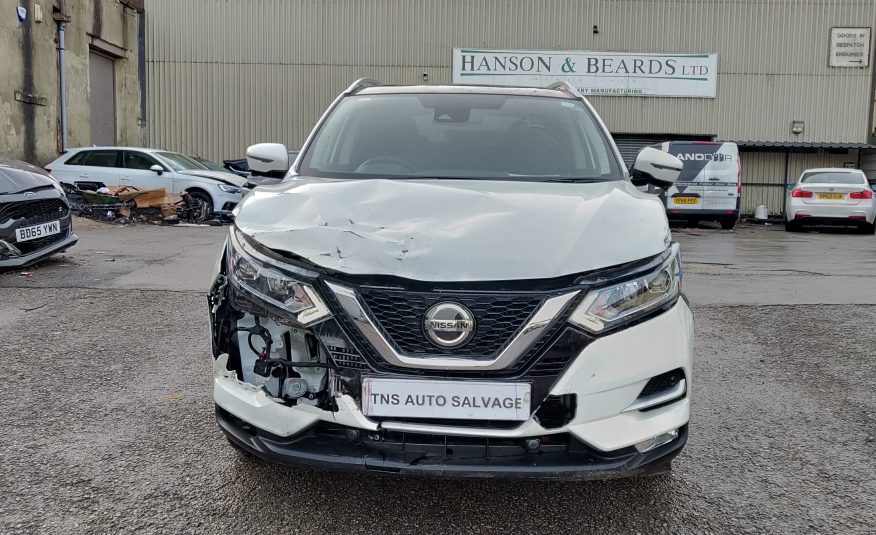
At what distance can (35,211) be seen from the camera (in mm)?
6824

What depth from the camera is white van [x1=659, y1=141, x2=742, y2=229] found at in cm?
1434

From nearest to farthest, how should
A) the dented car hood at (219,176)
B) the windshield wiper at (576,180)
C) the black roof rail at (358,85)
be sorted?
the windshield wiper at (576,180) → the black roof rail at (358,85) → the dented car hood at (219,176)

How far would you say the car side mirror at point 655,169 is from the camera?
3.55 m

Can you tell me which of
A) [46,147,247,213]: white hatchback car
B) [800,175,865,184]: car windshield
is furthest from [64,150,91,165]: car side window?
[800,175,865,184]: car windshield

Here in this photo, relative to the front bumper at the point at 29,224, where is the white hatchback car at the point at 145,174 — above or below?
above

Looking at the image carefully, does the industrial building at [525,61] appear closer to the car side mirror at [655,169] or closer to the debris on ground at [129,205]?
the debris on ground at [129,205]

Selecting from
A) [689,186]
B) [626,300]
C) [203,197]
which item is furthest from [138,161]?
[626,300]

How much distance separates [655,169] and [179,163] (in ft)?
40.3

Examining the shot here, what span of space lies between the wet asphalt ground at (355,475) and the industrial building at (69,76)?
1097 cm

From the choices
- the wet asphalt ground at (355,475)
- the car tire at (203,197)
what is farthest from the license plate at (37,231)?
the car tire at (203,197)

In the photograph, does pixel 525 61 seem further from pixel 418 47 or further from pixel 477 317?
pixel 477 317

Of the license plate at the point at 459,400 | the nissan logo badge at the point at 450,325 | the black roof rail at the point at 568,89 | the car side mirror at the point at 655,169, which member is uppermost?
the black roof rail at the point at 568,89

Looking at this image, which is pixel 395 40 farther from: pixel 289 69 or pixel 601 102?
pixel 601 102

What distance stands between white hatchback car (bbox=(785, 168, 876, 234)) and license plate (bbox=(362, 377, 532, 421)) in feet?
47.2
